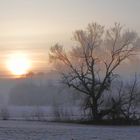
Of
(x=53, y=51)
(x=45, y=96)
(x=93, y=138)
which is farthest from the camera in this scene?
(x=45, y=96)

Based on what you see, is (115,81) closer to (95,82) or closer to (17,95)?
(95,82)

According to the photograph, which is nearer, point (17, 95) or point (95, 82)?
point (95, 82)

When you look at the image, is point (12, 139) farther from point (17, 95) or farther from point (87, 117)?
point (17, 95)

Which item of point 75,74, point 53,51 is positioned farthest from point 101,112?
point 53,51

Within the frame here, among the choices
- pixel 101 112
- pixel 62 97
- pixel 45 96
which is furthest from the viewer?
pixel 45 96

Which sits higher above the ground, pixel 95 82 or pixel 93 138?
pixel 95 82

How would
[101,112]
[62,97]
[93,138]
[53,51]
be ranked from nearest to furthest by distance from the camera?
1. [93,138]
2. [101,112]
3. [53,51]
4. [62,97]

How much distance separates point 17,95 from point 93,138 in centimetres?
16162

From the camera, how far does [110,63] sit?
2734 inches

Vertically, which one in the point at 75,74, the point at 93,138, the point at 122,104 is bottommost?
the point at 93,138

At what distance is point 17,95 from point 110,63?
13001cm

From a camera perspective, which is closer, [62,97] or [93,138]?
[93,138]

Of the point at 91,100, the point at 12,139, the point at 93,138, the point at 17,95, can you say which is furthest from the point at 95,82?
the point at 17,95

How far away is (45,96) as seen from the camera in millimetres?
178500
